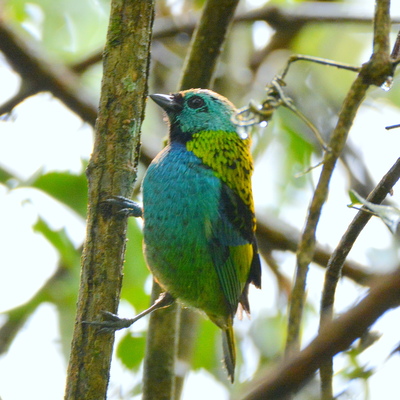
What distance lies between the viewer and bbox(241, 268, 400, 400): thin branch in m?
0.88

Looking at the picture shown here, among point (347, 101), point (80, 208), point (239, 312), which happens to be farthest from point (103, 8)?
point (347, 101)

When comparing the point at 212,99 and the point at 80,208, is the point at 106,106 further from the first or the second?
the point at 80,208

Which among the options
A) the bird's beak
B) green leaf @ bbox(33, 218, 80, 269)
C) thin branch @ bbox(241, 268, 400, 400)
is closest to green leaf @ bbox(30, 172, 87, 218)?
green leaf @ bbox(33, 218, 80, 269)

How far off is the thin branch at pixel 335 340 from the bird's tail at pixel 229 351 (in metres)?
2.78

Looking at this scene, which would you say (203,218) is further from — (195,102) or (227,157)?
(195,102)

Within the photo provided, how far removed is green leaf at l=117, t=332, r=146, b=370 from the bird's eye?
4.97 feet

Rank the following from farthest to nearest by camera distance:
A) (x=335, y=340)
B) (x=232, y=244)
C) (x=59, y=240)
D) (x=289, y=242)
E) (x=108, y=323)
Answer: (x=289, y=242), (x=59, y=240), (x=232, y=244), (x=108, y=323), (x=335, y=340)

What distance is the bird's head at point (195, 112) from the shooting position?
371 cm

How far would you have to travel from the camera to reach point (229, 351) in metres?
3.65

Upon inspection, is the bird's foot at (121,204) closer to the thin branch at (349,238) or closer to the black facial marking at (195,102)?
the thin branch at (349,238)

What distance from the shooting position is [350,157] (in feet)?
17.6

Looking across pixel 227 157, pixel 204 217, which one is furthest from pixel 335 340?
pixel 227 157

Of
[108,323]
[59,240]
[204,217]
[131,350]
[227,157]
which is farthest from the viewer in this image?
[59,240]

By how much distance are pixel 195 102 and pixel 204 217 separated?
80cm
